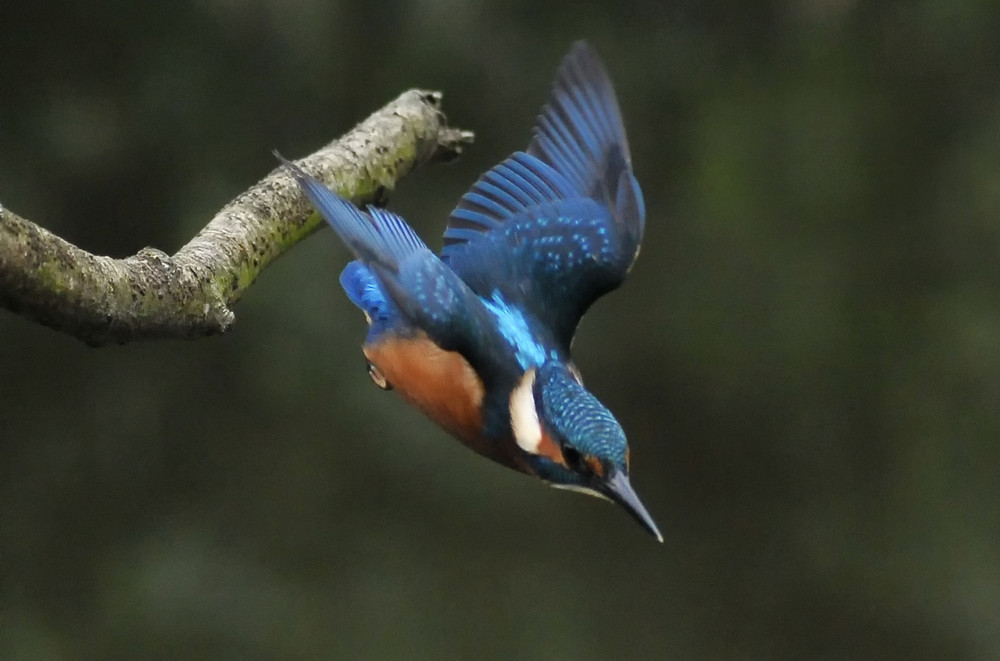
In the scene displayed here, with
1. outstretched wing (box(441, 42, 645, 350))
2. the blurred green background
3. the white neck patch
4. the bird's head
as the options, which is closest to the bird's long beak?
the bird's head

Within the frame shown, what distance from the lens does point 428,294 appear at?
5.83 ft

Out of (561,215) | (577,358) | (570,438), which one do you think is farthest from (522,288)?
(577,358)

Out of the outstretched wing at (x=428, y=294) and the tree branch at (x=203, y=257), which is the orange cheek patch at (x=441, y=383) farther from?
the tree branch at (x=203, y=257)

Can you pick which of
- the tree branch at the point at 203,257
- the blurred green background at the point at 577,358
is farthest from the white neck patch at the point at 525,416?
the blurred green background at the point at 577,358

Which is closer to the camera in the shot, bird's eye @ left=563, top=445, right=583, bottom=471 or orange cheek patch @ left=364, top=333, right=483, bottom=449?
bird's eye @ left=563, top=445, right=583, bottom=471

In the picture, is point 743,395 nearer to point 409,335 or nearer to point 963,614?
point 963,614

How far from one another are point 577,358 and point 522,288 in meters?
1.72

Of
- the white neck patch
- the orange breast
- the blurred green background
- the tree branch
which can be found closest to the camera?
the tree branch

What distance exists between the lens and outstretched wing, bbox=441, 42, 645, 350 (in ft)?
7.09

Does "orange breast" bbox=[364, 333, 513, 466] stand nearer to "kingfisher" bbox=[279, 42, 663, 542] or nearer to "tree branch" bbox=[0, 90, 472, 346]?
"kingfisher" bbox=[279, 42, 663, 542]

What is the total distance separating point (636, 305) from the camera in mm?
4023

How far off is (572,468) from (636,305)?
2.40 m

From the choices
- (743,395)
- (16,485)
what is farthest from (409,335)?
(743,395)

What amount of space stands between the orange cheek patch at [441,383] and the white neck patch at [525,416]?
67mm
